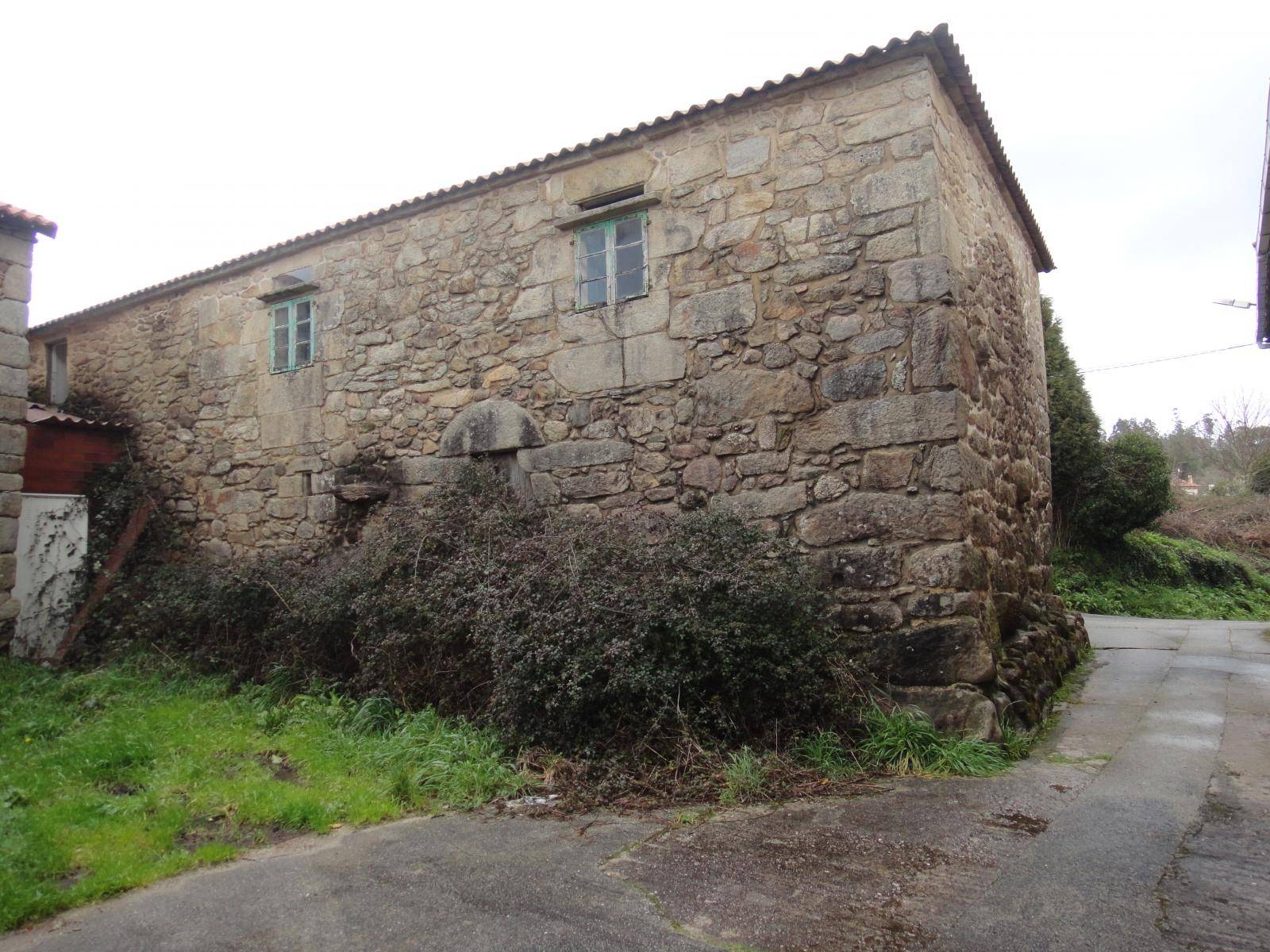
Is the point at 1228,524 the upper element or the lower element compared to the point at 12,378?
lower

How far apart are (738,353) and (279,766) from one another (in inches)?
159

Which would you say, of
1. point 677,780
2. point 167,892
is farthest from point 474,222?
point 167,892

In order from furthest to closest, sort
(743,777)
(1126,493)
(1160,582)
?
(1160,582) → (1126,493) → (743,777)

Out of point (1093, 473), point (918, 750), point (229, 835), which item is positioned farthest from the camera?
point (1093, 473)

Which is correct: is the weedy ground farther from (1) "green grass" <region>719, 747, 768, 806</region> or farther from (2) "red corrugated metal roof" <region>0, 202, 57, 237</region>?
(2) "red corrugated metal roof" <region>0, 202, 57, 237</region>

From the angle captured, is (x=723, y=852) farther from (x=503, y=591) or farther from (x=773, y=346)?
(x=773, y=346)

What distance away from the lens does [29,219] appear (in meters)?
7.37

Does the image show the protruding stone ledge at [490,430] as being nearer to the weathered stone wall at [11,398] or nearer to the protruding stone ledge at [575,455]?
the protruding stone ledge at [575,455]

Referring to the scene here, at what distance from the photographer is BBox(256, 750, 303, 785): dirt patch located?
15.5 ft

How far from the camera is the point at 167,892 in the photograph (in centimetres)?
325

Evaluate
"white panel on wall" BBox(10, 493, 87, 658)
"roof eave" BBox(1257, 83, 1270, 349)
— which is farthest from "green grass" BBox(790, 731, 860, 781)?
"white panel on wall" BBox(10, 493, 87, 658)

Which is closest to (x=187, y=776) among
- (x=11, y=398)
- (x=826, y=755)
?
(x=826, y=755)

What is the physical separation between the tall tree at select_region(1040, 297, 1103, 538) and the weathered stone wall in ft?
44.7

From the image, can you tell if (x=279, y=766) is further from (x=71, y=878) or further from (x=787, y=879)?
(x=787, y=879)
